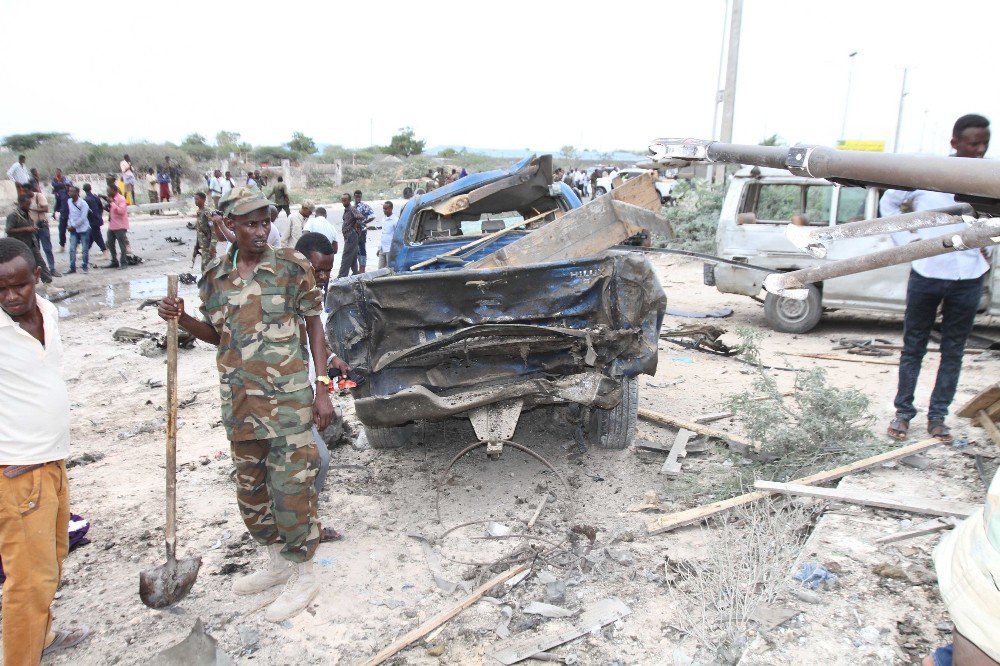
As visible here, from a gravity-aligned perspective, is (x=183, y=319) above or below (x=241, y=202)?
below

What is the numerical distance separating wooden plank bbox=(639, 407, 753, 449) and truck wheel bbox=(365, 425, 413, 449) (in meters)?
1.85

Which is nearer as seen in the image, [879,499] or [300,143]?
[879,499]

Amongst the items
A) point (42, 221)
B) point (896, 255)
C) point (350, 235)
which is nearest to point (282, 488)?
point (896, 255)

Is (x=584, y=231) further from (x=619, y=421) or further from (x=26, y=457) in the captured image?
(x=26, y=457)

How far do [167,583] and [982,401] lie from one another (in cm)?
453

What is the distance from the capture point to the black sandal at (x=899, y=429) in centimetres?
441

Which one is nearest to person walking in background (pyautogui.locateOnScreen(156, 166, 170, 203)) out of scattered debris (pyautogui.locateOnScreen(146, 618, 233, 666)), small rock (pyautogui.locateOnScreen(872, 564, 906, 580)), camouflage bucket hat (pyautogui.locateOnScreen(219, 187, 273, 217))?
camouflage bucket hat (pyautogui.locateOnScreen(219, 187, 273, 217))

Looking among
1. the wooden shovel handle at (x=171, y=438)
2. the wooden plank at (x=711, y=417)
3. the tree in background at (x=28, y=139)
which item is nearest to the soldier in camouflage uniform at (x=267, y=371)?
the wooden shovel handle at (x=171, y=438)

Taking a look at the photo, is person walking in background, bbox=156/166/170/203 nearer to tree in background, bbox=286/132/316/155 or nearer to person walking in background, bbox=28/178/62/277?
person walking in background, bbox=28/178/62/277

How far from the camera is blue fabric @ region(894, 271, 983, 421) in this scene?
420cm

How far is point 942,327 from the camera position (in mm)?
4363

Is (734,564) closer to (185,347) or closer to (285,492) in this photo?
(285,492)

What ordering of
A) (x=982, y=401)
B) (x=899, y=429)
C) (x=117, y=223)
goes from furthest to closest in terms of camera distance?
(x=117, y=223)
(x=899, y=429)
(x=982, y=401)

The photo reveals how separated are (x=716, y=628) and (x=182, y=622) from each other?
94.9 inches
